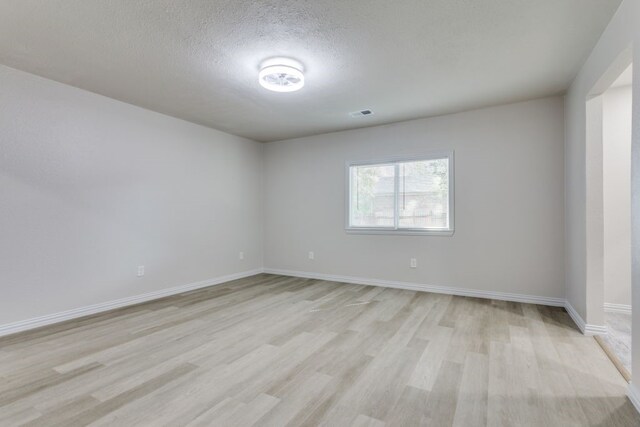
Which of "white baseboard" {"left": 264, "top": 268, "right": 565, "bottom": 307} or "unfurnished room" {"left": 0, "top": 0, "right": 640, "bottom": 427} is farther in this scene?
"white baseboard" {"left": 264, "top": 268, "right": 565, "bottom": 307}

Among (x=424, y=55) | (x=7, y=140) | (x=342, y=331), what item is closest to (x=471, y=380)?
(x=342, y=331)

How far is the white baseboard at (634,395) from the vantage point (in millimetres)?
1733

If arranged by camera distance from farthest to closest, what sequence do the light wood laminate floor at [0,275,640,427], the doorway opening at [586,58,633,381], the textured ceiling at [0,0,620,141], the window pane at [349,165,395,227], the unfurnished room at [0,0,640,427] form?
the window pane at [349,165,395,227], the doorway opening at [586,58,633,381], the textured ceiling at [0,0,620,141], the unfurnished room at [0,0,640,427], the light wood laminate floor at [0,275,640,427]

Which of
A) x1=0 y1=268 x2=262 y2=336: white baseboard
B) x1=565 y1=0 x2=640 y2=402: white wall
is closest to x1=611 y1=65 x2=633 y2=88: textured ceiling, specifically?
x1=565 y1=0 x2=640 y2=402: white wall

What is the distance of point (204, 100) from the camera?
3.70 metres

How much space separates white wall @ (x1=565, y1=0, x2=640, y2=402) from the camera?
1796mm

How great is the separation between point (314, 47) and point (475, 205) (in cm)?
292

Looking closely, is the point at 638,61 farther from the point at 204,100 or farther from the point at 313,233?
the point at 313,233

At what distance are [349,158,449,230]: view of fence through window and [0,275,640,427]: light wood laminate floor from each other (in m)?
1.39

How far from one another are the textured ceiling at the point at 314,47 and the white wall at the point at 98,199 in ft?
1.19

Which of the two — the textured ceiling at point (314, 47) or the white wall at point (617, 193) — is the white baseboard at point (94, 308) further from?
the white wall at point (617, 193)

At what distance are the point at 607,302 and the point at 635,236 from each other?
232 centimetres

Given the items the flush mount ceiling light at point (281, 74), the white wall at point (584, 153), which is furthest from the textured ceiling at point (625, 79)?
the flush mount ceiling light at point (281, 74)

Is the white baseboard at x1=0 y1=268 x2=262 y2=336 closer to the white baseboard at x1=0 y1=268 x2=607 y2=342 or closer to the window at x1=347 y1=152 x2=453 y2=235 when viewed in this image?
the white baseboard at x1=0 y1=268 x2=607 y2=342
